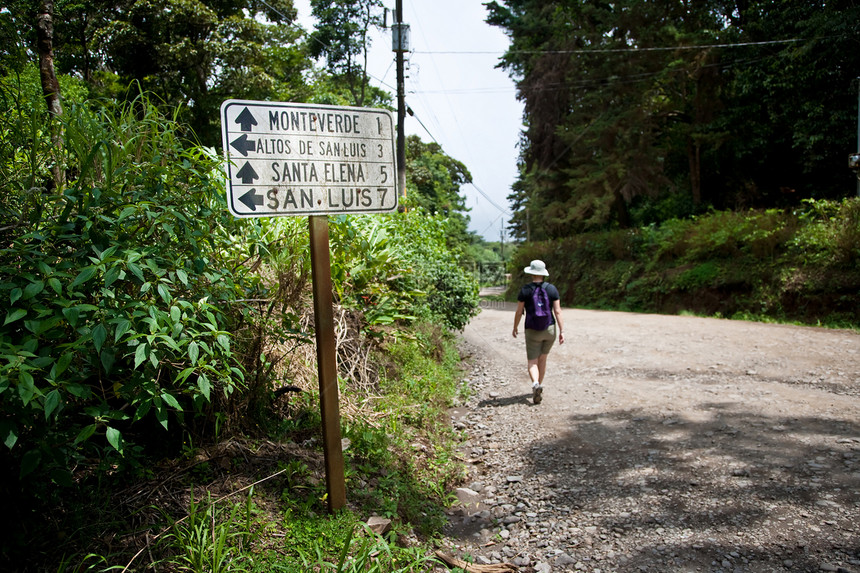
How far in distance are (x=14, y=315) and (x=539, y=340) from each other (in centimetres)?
607

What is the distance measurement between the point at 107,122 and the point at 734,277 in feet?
56.9

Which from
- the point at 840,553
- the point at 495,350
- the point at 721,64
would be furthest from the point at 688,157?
the point at 840,553

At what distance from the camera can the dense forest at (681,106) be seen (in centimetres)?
1772

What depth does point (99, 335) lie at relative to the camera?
2443mm

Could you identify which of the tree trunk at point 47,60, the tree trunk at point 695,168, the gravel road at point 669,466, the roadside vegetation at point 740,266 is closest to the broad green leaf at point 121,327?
the tree trunk at point 47,60

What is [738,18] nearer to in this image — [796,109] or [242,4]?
[796,109]

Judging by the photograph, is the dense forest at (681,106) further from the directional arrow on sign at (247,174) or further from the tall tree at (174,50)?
the directional arrow on sign at (247,174)

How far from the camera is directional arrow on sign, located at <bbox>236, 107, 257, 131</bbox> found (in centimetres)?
322

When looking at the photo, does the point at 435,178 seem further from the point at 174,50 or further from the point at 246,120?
the point at 246,120

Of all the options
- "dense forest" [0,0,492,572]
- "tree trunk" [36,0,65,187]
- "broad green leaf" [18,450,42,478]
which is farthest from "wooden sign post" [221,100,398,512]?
"tree trunk" [36,0,65,187]

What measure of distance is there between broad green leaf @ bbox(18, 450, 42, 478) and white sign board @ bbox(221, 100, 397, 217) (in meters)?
1.47

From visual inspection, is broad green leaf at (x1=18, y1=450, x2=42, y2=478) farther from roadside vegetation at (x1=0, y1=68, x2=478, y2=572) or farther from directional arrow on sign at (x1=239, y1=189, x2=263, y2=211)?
directional arrow on sign at (x1=239, y1=189, x2=263, y2=211)

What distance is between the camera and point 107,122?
3664 millimetres

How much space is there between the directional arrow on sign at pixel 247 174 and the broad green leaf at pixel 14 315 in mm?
1244
